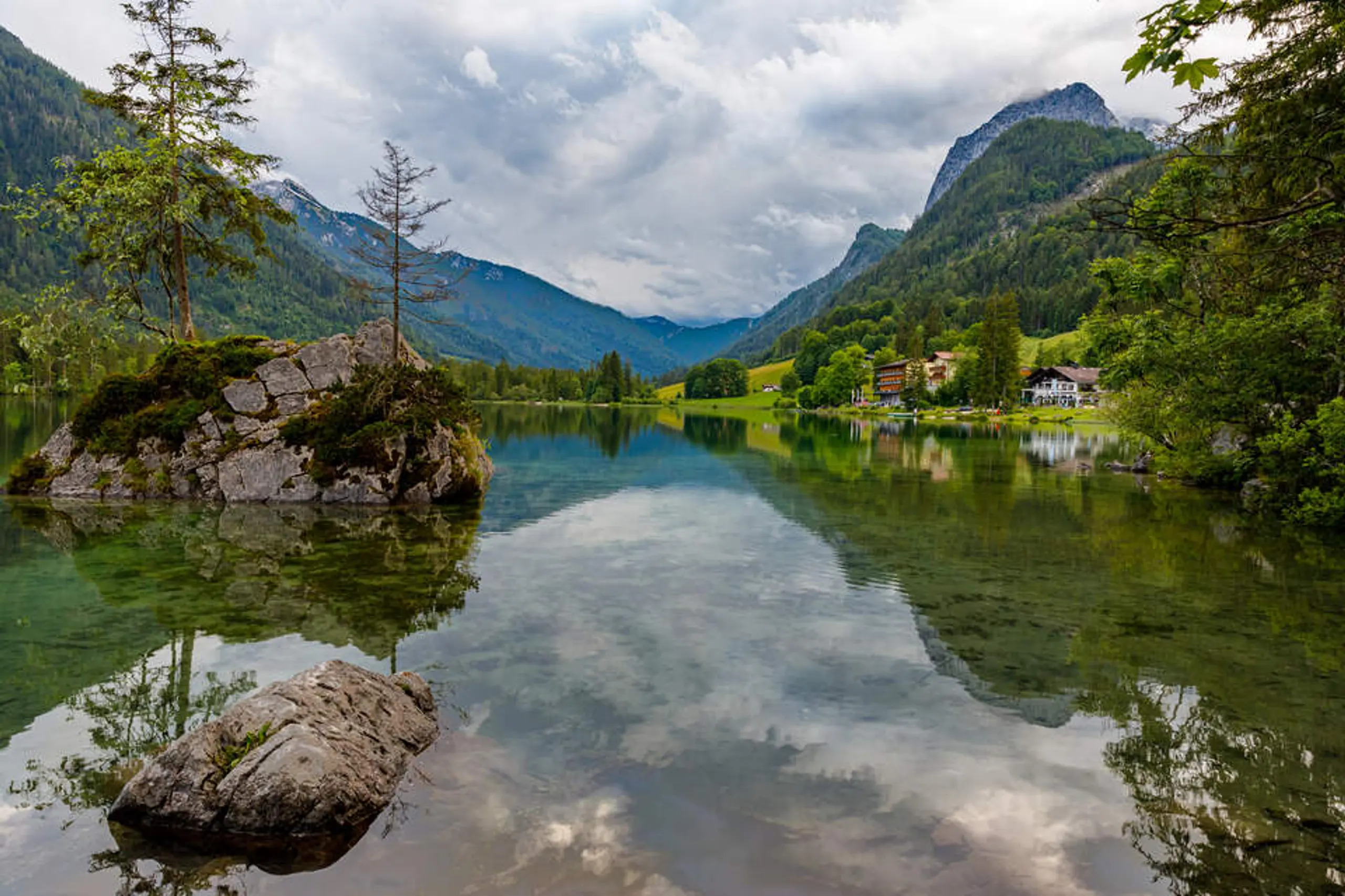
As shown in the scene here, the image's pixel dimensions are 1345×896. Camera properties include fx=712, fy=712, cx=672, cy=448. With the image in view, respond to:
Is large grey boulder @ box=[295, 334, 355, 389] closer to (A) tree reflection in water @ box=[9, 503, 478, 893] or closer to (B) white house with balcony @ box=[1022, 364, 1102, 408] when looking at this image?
(A) tree reflection in water @ box=[9, 503, 478, 893]

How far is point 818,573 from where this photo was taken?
17.9 metres

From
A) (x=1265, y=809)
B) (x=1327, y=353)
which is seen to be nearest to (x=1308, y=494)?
(x=1327, y=353)

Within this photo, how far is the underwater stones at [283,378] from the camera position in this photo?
2872 cm

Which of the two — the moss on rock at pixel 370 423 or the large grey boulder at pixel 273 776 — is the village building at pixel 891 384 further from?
the large grey boulder at pixel 273 776

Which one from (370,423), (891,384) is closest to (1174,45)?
(370,423)

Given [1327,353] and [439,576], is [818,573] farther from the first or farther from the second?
[1327,353]

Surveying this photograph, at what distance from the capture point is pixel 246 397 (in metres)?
28.2

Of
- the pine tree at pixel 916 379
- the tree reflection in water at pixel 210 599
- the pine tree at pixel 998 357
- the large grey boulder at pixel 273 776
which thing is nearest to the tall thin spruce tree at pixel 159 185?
the tree reflection in water at pixel 210 599

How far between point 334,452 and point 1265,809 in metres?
27.7

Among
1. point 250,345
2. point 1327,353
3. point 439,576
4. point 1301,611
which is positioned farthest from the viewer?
point 250,345

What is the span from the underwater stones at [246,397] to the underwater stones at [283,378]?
1.10ft

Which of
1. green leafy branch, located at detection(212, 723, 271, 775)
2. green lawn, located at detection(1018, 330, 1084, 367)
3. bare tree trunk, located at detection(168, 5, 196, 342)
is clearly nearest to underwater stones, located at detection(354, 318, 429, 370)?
bare tree trunk, located at detection(168, 5, 196, 342)

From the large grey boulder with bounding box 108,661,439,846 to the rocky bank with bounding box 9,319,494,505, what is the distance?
20.2 m

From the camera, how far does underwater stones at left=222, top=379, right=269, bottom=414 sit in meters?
28.0
